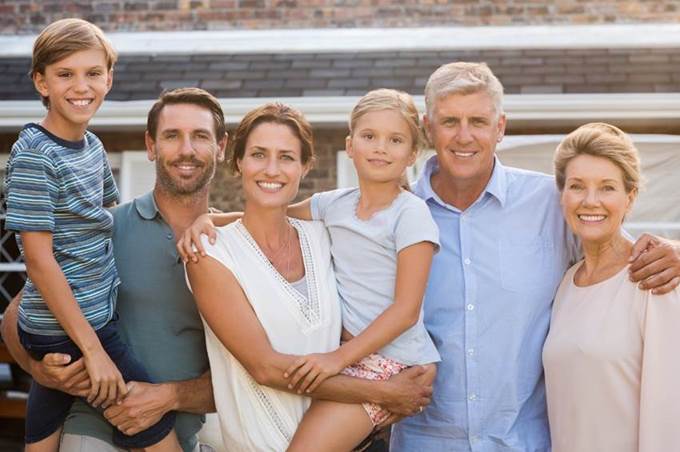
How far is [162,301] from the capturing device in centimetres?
339

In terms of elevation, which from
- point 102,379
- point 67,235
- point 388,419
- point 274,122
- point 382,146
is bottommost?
point 388,419

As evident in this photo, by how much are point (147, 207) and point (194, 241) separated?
45 cm

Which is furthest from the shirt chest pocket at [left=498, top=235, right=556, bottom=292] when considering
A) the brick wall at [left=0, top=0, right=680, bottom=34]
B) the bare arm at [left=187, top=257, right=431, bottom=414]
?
the brick wall at [left=0, top=0, right=680, bottom=34]

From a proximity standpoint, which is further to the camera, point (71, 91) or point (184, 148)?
point (184, 148)

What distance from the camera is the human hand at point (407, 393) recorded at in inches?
125

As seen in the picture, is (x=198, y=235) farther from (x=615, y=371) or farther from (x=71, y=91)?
(x=615, y=371)

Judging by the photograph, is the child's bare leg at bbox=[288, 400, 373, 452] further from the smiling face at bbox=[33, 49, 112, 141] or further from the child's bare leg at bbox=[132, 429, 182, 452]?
the smiling face at bbox=[33, 49, 112, 141]

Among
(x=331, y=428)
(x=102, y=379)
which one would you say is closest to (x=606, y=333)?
(x=331, y=428)

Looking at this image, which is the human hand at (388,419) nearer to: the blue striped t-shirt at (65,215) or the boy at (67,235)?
the boy at (67,235)

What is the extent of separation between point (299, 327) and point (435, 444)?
0.72 metres

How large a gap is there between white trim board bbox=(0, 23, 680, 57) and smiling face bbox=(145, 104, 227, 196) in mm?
4137

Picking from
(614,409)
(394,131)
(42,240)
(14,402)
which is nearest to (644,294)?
(614,409)

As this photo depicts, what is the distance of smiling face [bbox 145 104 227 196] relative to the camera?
347 cm

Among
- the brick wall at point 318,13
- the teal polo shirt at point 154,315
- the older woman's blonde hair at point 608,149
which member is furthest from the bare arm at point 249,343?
the brick wall at point 318,13
